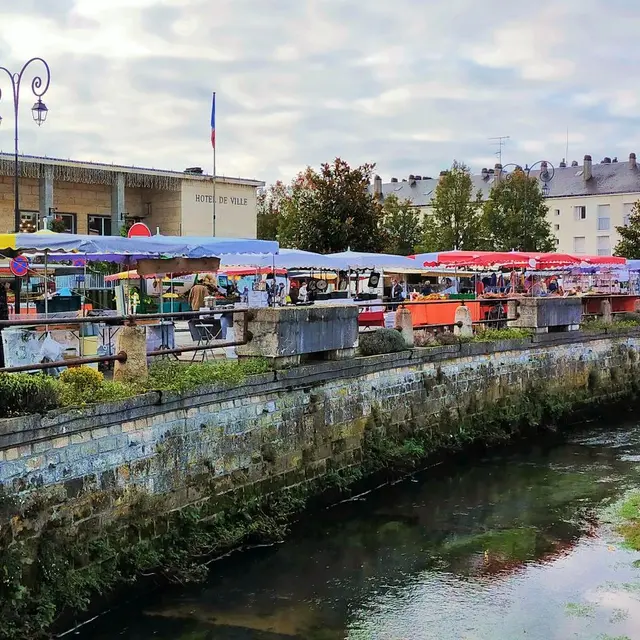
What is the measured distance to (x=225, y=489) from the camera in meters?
10.3

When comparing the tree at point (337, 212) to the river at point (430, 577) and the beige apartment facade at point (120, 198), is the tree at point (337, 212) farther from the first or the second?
the river at point (430, 577)

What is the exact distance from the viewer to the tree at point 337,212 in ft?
94.2

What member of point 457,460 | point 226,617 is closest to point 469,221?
point 457,460

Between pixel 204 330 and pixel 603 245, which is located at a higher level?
pixel 603 245

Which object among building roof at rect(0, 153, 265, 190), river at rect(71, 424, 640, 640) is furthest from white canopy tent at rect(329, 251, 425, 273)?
building roof at rect(0, 153, 265, 190)

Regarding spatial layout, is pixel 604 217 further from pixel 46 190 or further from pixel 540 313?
pixel 540 313

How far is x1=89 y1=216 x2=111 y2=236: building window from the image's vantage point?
31750 millimetres

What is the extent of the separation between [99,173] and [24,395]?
2442cm

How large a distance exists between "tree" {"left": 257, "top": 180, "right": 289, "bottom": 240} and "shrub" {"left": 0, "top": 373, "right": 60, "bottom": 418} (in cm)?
4308

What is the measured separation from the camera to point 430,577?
981cm

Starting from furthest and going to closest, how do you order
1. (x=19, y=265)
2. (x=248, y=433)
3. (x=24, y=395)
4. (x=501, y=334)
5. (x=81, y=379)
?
(x=501, y=334) → (x=19, y=265) → (x=248, y=433) → (x=81, y=379) → (x=24, y=395)

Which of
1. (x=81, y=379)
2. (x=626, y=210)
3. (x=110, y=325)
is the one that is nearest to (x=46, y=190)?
(x=110, y=325)

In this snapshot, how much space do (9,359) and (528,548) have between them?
6657 millimetres

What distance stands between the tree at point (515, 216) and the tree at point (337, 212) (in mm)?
14250
